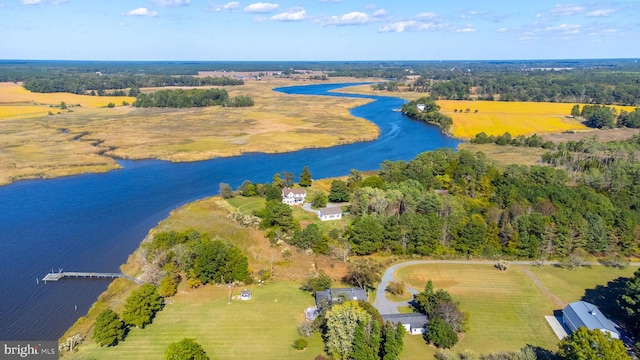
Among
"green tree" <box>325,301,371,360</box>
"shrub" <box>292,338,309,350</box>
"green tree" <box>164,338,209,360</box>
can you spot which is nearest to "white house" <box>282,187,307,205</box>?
"shrub" <box>292,338,309,350</box>

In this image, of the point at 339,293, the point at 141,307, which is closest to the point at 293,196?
the point at 339,293

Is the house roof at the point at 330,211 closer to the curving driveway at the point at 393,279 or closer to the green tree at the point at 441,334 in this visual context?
the curving driveway at the point at 393,279

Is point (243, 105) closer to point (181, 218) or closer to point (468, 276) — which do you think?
point (181, 218)

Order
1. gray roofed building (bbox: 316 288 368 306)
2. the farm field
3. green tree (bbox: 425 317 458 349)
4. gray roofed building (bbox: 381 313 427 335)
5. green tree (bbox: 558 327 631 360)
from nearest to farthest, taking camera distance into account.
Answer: green tree (bbox: 558 327 631 360) < green tree (bbox: 425 317 458 349) < the farm field < gray roofed building (bbox: 381 313 427 335) < gray roofed building (bbox: 316 288 368 306)

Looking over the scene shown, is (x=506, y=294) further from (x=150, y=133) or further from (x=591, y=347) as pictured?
(x=150, y=133)

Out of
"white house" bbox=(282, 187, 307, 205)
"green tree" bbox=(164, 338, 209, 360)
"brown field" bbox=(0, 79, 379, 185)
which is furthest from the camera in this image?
"brown field" bbox=(0, 79, 379, 185)

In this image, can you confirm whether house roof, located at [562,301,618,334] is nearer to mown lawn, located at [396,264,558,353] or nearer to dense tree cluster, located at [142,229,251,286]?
mown lawn, located at [396,264,558,353]

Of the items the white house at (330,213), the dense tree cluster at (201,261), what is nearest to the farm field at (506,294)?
the white house at (330,213)
